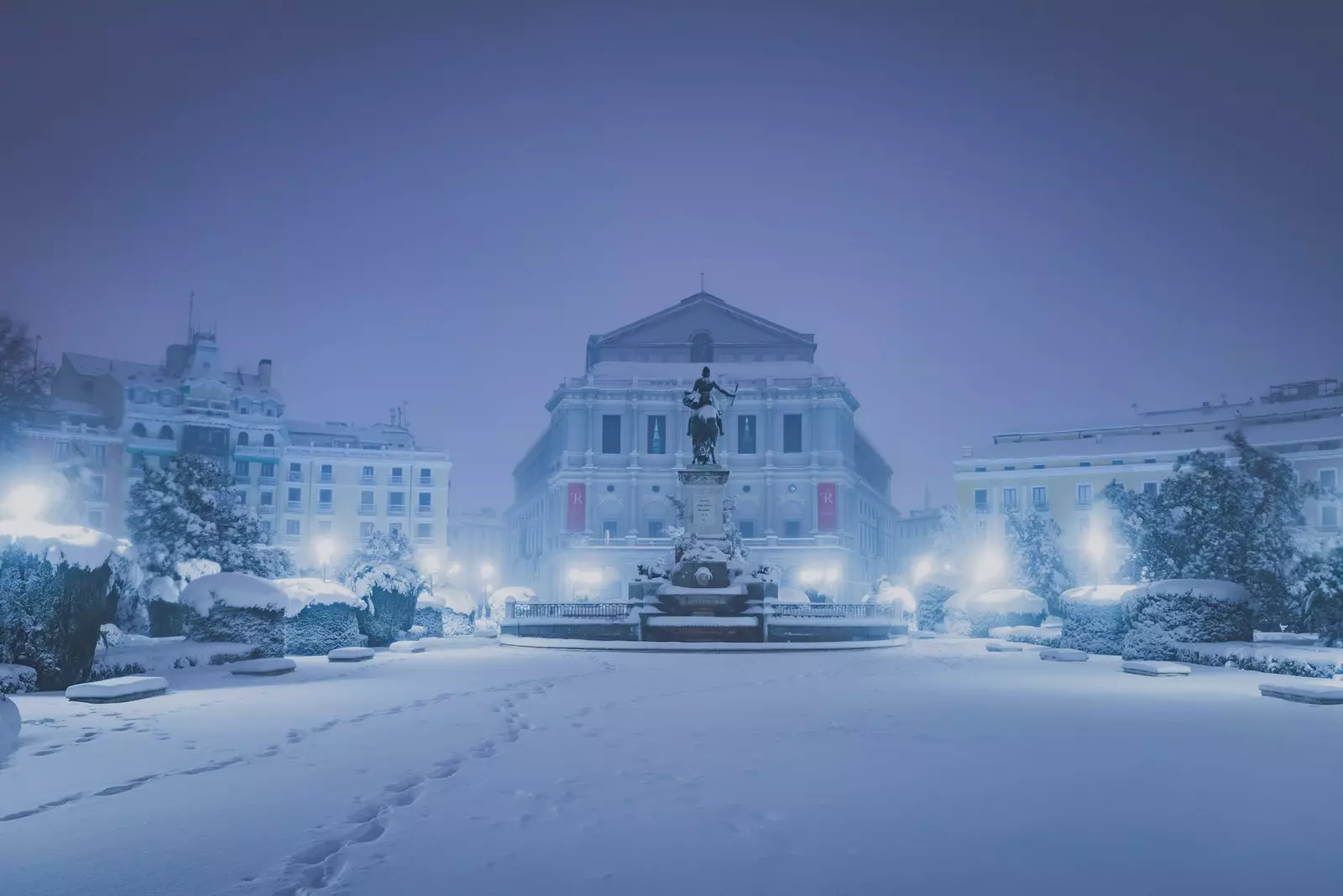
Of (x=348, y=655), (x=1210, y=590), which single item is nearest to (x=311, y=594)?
(x=348, y=655)

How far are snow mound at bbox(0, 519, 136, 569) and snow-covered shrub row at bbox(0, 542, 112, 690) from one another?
0.05 m

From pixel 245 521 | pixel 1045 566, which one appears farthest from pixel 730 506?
pixel 245 521

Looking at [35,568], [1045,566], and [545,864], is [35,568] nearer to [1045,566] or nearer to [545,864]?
[545,864]

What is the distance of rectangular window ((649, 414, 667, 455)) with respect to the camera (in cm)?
7638

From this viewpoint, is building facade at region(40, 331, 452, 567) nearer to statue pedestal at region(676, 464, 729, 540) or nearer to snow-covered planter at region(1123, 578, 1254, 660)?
statue pedestal at region(676, 464, 729, 540)

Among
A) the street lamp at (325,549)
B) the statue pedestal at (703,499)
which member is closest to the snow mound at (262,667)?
the statue pedestal at (703,499)

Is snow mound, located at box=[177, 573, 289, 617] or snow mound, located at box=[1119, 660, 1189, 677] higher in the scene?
snow mound, located at box=[177, 573, 289, 617]

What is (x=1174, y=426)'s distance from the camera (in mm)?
72812

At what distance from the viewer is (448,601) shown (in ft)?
131

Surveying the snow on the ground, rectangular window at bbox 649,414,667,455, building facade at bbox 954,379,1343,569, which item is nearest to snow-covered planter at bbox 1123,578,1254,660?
A: the snow on the ground

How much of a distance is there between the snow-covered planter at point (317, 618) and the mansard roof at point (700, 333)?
5865 centimetres

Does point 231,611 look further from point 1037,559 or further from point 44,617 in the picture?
point 1037,559

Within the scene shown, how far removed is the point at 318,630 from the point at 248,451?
185ft

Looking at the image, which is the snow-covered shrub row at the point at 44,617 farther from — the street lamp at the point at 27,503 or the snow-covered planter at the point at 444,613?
the snow-covered planter at the point at 444,613
